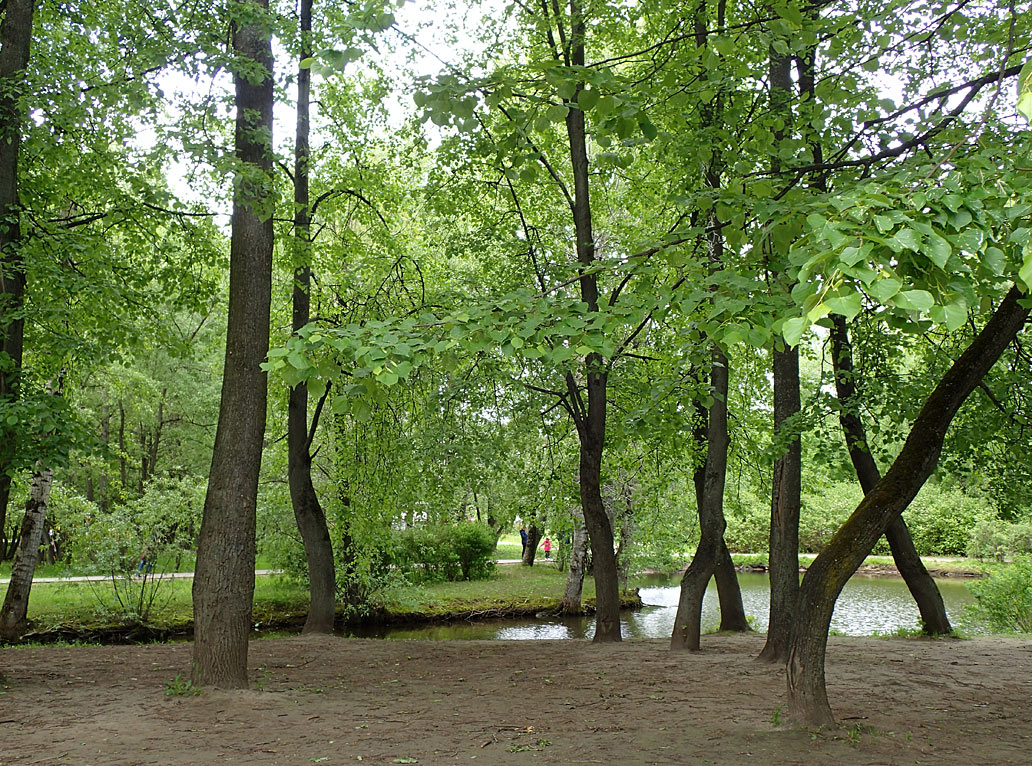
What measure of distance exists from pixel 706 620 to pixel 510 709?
41.4ft

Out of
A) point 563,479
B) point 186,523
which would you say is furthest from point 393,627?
point 563,479

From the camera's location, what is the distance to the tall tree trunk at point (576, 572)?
16.2 metres

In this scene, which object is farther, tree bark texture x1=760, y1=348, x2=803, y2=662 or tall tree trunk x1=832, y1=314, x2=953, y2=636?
tall tree trunk x1=832, y1=314, x2=953, y2=636

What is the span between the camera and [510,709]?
19.8 ft

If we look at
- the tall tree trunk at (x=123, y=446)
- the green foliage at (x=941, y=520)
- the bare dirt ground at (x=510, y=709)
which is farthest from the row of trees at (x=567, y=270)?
the green foliage at (x=941, y=520)

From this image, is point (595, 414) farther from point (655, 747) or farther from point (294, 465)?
point (655, 747)

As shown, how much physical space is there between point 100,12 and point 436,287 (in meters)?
5.57

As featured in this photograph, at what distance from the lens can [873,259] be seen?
2.31 m

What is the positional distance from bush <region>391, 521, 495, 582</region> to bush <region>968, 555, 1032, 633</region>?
11.5 m

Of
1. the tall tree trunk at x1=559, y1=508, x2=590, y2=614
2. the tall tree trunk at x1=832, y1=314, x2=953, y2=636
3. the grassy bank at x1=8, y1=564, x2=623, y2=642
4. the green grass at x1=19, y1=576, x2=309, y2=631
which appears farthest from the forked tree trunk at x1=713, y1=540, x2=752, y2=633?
the green grass at x1=19, y1=576, x2=309, y2=631

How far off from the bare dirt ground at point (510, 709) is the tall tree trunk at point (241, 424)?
1.59ft

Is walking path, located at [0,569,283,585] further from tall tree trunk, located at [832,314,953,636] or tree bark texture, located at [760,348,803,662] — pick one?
tall tree trunk, located at [832,314,953,636]

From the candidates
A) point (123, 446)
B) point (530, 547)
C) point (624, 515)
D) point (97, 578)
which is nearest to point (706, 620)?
point (624, 515)

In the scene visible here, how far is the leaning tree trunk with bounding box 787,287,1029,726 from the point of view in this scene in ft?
16.1
